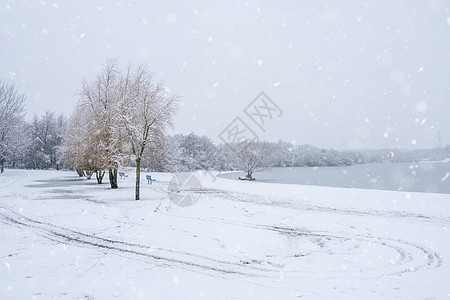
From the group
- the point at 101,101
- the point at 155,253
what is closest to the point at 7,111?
the point at 101,101

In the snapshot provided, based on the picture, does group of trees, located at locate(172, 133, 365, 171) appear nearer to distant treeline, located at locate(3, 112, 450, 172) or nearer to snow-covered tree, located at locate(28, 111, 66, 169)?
distant treeline, located at locate(3, 112, 450, 172)

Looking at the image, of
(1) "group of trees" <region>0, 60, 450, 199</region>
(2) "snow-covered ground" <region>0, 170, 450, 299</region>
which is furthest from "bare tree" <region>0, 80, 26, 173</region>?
(2) "snow-covered ground" <region>0, 170, 450, 299</region>

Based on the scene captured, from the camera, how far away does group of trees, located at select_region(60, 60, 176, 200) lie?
1669 cm

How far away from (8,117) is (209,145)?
220 feet

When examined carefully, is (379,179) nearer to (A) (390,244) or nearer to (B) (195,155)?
(A) (390,244)

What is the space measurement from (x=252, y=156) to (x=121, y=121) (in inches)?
1606

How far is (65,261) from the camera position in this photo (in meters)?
6.90

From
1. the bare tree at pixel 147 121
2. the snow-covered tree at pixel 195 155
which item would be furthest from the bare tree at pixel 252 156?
the bare tree at pixel 147 121

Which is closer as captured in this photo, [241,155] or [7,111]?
[7,111]

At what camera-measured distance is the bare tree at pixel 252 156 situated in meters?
55.7

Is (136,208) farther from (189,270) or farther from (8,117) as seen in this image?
(8,117)

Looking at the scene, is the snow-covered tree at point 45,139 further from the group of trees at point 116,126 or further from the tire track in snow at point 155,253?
the tire track in snow at point 155,253

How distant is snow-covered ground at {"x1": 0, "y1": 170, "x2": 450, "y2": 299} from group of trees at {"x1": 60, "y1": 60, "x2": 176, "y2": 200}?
4.54m

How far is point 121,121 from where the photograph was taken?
56.0 feet
